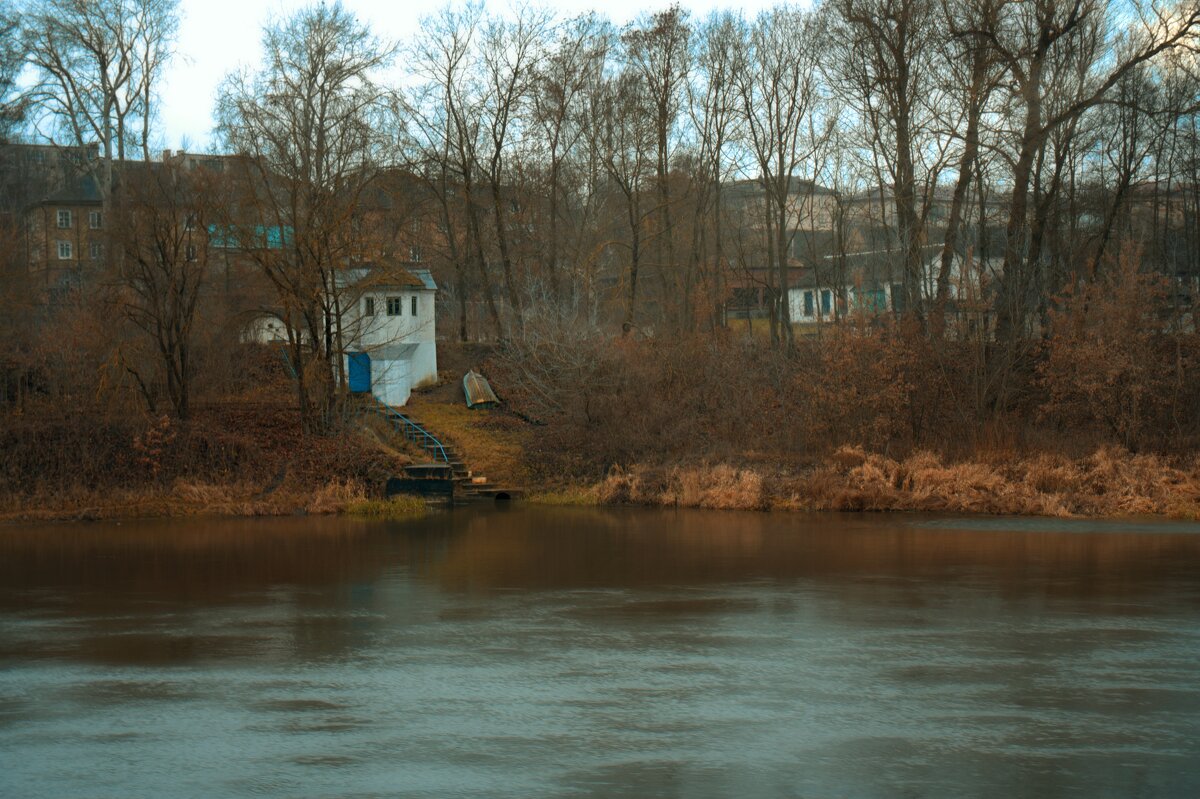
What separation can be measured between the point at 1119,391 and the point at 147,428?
26.5m

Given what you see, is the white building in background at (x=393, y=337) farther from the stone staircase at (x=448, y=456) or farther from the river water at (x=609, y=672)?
the river water at (x=609, y=672)

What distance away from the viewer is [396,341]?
4341 centimetres

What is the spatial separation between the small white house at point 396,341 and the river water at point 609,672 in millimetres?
20369

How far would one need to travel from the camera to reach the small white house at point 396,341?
136 feet

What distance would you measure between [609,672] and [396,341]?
1305 inches

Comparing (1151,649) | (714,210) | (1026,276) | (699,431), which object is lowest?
(1151,649)

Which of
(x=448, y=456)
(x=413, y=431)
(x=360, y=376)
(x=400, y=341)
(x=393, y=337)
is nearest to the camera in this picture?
(x=448, y=456)

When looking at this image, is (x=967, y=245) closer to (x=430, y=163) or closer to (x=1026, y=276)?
(x=1026, y=276)

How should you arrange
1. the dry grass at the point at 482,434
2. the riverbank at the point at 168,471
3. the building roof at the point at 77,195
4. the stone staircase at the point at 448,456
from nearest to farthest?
the riverbank at the point at 168,471
the stone staircase at the point at 448,456
the dry grass at the point at 482,434
the building roof at the point at 77,195

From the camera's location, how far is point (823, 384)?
110ft

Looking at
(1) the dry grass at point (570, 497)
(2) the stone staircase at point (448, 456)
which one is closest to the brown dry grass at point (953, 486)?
(1) the dry grass at point (570, 497)

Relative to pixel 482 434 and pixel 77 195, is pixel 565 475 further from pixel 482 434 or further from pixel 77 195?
Answer: pixel 77 195

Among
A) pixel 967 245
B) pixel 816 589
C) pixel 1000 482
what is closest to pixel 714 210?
pixel 967 245

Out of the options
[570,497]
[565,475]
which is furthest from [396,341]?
[570,497]
